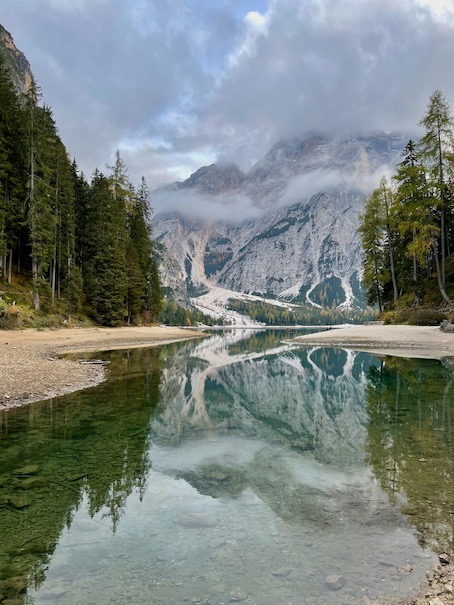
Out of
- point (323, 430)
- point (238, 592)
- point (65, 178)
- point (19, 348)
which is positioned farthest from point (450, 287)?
point (65, 178)

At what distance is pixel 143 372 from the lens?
981 inches

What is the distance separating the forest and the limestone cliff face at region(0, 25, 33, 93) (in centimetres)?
12829

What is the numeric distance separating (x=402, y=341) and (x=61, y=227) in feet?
155

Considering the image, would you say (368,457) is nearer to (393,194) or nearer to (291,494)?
(291,494)

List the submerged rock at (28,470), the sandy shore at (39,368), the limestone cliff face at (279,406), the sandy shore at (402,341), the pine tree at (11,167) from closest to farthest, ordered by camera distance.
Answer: the submerged rock at (28,470) < the limestone cliff face at (279,406) < the sandy shore at (39,368) < the sandy shore at (402,341) < the pine tree at (11,167)

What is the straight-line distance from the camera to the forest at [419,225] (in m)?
41.9

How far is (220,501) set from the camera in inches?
289

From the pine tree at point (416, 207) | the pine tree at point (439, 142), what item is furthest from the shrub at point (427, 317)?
the pine tree at point (416, 207)

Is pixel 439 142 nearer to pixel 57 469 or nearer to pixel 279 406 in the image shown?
pixel 279 406

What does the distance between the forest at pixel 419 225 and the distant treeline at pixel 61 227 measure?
4090 cm

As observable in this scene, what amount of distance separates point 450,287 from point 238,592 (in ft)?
164

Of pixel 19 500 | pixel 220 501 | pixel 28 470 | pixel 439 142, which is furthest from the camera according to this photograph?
pixel 439 142

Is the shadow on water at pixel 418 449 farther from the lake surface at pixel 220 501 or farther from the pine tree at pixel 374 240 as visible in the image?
the pine tree at pixel 374 240

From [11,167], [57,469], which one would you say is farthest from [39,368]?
[11,167]
